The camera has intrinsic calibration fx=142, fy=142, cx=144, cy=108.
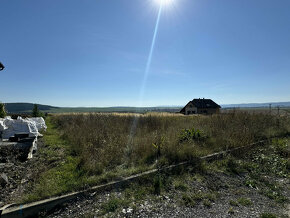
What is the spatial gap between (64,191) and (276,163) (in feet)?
17.1

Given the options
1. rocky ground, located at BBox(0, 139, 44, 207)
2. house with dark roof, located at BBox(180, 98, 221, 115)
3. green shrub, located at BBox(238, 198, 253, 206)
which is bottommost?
green shrub, located at BBox(238, 198, 253, 206)

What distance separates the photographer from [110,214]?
6.76 ft

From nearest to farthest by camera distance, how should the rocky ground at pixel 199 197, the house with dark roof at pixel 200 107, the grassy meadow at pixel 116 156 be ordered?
the rocky ground at pixel 199 197
the grassy meadow at pixel 116 156
the house with dark roof at pixel 200 107

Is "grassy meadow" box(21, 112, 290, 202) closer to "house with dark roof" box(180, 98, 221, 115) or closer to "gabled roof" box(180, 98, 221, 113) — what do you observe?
"house with dark roof" box(180, 98, 221, 115)

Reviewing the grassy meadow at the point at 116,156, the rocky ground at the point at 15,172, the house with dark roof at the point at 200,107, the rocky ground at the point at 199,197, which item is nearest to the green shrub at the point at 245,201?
the rocky ground at the point at 199,197

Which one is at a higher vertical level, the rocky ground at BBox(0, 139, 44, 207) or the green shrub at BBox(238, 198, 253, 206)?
the rocky ground at BBox(0, 139, 44, 207)

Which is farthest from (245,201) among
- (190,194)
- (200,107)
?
(200,107)

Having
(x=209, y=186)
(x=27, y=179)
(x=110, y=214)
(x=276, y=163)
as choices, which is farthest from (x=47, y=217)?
(x=276, y=163)

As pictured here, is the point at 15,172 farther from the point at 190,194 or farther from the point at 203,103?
the point at 203,103

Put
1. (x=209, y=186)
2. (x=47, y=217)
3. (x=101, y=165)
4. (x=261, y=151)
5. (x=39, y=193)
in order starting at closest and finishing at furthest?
1. (x=47, y=217)
2. (x=39, y=193)
3. (x=209, y=186)
4. (x=101, y=165)
5. (x=261, y=151)

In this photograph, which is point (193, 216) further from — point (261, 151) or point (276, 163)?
point (261, 151)

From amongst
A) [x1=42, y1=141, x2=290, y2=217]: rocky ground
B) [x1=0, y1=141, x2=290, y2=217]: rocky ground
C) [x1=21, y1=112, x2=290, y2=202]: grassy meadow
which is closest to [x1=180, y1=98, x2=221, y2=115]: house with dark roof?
[x1=21, y1=112, x2=290, y2=202]: grassy meadow

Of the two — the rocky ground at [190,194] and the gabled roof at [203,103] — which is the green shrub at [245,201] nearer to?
the rocky ground at [190,194]

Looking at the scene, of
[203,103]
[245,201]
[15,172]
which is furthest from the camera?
[203,103]
